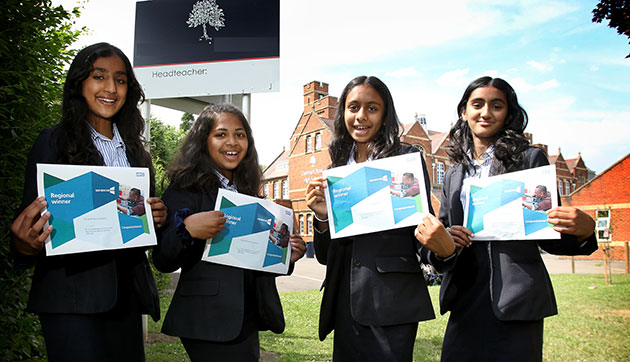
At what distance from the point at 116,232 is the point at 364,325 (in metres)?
1.30

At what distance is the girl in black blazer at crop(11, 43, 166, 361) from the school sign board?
7.38 ft

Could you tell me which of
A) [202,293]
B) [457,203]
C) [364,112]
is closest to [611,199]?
[457,203]

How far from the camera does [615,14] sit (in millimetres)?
4246

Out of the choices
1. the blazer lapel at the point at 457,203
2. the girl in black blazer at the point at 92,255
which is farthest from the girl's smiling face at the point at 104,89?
the blazer lapel at the point at 457,203

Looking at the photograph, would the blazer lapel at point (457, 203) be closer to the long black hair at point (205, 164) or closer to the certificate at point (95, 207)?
the long black hair at point (205, 164)

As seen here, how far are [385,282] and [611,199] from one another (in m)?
10.7

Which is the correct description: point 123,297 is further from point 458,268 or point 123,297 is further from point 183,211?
point 458,268

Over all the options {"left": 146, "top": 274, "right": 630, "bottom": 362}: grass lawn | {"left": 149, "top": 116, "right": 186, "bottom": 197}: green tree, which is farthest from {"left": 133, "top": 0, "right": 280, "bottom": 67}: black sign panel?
{"left": 149, "top": 116, "right": 186, "bottom": 197}: green tree

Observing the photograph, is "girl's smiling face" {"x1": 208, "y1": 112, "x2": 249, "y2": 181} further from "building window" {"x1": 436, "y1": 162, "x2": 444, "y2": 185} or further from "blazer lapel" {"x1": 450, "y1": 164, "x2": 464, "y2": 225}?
"building window" {"x1": 436, "y1": 162, "x2": 444, "y2": 185}

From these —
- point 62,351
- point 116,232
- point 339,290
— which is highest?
point 116,232

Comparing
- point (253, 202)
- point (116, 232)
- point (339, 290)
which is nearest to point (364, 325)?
point (339, 290)

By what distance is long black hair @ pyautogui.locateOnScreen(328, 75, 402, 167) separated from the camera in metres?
2.42

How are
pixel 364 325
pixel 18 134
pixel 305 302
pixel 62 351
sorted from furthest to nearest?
pixel 305 302 → pixel 18 134 → pixel 364 325 → pixel 62 351

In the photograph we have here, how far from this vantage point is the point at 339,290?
2.35 meters
